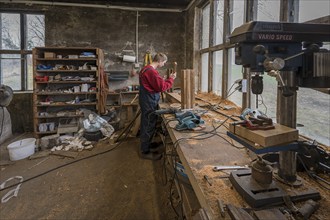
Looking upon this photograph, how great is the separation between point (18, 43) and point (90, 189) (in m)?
3.91

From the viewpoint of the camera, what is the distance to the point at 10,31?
176 inches

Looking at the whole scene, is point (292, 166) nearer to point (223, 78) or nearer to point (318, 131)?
point (318, 131)

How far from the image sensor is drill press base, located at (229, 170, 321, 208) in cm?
74

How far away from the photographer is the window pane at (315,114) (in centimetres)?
152

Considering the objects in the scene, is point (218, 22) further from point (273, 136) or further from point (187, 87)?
point (273, 136)

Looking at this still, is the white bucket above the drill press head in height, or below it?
below

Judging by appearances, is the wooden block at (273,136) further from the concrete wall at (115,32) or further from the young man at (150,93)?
the concrete wall at (115,32)

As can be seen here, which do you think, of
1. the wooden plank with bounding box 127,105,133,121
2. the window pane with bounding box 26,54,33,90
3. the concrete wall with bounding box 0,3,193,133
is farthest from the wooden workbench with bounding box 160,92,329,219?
the window pane with bounding box 26,54,33,90

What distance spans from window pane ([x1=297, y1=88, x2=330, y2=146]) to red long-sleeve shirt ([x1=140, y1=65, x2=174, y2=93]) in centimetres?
163

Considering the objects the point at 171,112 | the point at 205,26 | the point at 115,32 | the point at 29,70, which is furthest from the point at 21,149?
the point at 205,26

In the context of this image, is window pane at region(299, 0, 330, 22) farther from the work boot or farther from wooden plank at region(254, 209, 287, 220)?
the work boot

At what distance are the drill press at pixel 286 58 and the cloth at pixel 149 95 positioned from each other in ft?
6.73

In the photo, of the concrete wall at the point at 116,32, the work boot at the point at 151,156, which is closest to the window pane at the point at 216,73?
the work boot at the point at 151,156

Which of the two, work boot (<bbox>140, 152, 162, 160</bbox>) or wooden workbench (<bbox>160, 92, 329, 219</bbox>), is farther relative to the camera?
work boot (<bbox>140, 152, 162, 160</bbox>)
